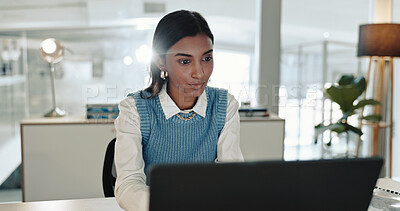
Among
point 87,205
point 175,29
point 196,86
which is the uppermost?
point 175,29

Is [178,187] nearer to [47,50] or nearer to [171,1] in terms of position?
[47,50]

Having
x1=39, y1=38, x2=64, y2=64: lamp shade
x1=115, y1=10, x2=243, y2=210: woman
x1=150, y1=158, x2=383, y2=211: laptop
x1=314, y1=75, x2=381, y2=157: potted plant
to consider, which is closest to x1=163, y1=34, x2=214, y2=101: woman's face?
x1=115, y1=10, x2=243, y2=210: woman

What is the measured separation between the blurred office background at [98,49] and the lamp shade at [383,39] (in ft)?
2.07

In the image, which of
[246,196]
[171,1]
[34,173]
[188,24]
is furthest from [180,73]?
[171,1]

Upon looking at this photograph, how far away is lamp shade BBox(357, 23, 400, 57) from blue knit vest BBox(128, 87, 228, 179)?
1.67 m

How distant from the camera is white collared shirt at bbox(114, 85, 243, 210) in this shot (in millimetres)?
1008

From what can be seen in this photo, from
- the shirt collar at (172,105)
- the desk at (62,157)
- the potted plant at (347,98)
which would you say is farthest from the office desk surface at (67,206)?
the potted plant at (347,98)

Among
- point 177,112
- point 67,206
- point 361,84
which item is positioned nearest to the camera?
point 67,206

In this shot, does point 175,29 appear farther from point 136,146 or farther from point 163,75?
point 136,146

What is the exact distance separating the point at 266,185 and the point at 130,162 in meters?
0.62

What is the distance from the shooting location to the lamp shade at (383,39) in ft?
8.58

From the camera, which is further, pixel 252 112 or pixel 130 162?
pixel 252 112

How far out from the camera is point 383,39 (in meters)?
2.62

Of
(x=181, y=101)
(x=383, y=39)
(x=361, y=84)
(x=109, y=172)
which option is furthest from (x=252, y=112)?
(x=109, y=172)
